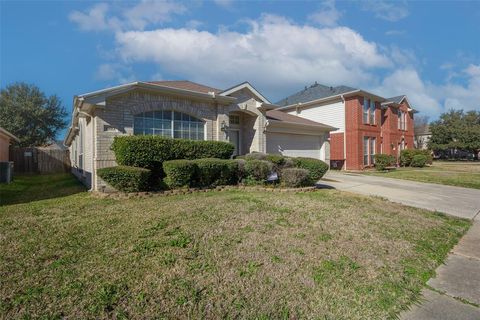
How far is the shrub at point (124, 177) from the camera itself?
23.8 feet

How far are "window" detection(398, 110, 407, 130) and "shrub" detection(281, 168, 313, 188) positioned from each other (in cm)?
2078

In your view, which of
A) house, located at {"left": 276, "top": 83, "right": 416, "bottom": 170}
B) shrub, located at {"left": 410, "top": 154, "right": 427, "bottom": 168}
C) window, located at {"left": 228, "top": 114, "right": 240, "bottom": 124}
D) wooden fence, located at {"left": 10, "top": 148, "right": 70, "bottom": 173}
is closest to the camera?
window, located at {"left": 228, "top": 114, "right": 240, "bottom": 124}

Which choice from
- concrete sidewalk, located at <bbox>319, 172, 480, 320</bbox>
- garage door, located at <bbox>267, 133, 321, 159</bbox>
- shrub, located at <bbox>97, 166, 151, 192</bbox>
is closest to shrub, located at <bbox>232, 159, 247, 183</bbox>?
shrub, located at <bbox>97, 166, 151, 192</bbox>

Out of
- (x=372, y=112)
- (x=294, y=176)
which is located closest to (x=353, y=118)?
(x=372, y=112)

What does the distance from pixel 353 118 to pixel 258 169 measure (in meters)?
Answer: 13.2

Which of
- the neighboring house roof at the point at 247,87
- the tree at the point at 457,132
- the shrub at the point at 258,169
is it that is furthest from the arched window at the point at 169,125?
the tree at the point at 457,132

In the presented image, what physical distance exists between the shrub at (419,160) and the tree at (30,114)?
1539 inches

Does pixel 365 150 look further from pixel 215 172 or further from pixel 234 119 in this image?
pixel 215 172

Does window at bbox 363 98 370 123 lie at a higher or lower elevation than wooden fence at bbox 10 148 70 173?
higher

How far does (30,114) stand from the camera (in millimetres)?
29375

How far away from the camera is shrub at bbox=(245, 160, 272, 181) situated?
9.32m

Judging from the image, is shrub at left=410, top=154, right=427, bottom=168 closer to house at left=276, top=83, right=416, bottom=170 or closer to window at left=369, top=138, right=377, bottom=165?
house at left=276, top=83, right=416, bottom=170

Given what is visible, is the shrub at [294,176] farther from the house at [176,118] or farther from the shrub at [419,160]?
the shrub at [419,160]

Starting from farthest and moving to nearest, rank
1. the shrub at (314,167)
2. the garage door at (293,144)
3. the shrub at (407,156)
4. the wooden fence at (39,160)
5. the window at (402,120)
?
the window at (402,120) → the shrub at (407,156) → the wooden fence at (39,160) → the garage door at (293,144) → the shrub at (314,167)
